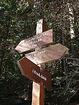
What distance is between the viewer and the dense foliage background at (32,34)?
841 centimetres

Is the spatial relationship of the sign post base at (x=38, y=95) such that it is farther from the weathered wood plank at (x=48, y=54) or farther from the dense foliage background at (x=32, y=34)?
the dense foliage background at (x=32, y=34)

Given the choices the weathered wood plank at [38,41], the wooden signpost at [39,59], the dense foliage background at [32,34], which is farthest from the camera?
the dense foliage background at [32,34]

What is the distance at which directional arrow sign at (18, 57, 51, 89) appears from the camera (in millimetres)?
4668

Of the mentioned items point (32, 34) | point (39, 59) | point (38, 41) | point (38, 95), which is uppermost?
point (32, 34)

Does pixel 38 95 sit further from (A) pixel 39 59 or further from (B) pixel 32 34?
(B) pixel 32 34

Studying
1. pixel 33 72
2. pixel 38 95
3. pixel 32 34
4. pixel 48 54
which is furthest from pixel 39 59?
pixel 32 34

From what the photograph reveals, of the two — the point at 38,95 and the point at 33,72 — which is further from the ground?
the point at 33,72

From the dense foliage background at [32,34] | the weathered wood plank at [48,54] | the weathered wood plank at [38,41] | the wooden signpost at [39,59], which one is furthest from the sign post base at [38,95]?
the dense foliage background at [32,34]

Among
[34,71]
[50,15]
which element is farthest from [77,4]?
[34,71]

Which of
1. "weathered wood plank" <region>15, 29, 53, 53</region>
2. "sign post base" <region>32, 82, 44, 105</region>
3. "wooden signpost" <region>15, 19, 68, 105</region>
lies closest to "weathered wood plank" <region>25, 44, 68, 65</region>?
"wooden signpost" <region>15, 19, 68, 105</region>

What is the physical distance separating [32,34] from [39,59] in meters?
4.39

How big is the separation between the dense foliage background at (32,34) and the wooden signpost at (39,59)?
3.02 meters

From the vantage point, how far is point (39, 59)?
5094mm

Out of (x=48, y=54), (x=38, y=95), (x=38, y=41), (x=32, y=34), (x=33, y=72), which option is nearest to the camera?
(x=33, y=72)
